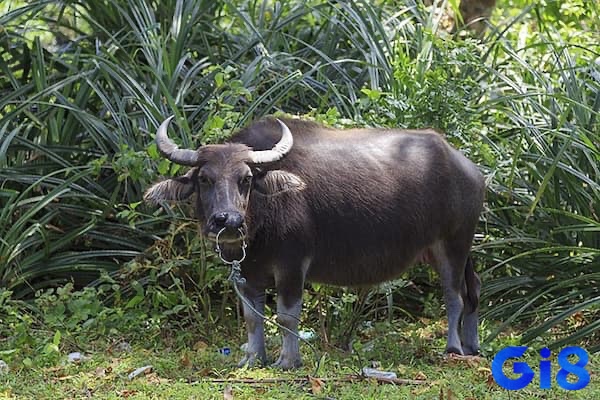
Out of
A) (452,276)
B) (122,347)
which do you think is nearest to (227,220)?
(122,347)

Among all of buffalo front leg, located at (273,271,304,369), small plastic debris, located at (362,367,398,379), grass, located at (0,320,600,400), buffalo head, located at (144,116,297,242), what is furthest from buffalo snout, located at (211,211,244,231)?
small plastic debris, located at (362,367,398,379)

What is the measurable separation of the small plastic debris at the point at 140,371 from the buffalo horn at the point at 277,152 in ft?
3.92

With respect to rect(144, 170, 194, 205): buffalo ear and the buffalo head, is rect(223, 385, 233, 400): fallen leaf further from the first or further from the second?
rect(144, 170, 194, 205): buffalo ear

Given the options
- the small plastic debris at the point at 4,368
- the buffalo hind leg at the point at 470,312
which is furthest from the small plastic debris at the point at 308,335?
the small plastic debris at the point at 4,368

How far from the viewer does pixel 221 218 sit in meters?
5.36

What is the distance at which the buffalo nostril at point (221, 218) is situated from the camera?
535 cm

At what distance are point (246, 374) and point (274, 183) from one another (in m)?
0.98

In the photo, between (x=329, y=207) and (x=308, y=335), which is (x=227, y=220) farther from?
(x=308, y=335)

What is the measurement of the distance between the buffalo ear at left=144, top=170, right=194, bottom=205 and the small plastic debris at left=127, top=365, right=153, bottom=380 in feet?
2.85

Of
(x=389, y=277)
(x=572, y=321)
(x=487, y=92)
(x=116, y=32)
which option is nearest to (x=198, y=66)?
(x=116, y=32)

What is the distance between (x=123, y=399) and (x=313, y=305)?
2.16 m

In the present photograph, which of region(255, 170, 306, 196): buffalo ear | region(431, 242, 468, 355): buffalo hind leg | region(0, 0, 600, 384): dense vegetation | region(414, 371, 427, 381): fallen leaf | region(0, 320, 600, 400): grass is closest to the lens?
region(0, 320, 600, 400): grass

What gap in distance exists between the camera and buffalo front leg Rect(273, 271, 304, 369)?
581 cm

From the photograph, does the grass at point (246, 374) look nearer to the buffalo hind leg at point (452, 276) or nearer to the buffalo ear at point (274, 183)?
the buffalo hind leg at point (452, 276)
